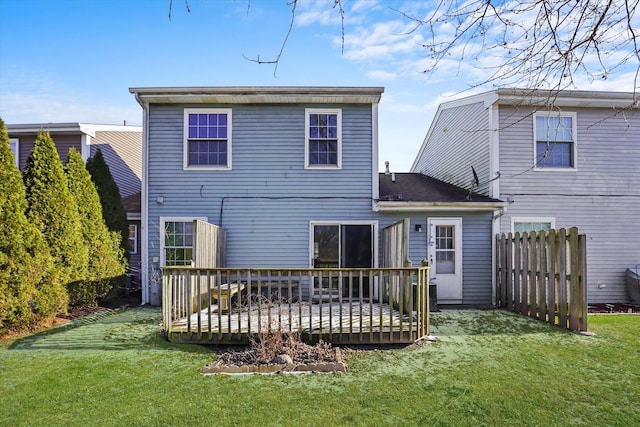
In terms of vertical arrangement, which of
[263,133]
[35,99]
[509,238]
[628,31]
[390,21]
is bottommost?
[509,238]

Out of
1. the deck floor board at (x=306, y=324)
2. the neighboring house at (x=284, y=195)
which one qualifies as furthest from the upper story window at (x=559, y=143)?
the deck floor board at (x=306, y=324)

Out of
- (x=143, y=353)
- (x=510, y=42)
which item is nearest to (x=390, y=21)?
(x=510, y=42)

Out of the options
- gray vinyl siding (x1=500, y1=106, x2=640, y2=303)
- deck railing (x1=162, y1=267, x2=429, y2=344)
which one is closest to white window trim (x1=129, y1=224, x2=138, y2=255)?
deck railing (x1=162, y1=267, x2=429, y2=344)

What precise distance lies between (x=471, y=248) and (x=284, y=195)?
4871 millimetres

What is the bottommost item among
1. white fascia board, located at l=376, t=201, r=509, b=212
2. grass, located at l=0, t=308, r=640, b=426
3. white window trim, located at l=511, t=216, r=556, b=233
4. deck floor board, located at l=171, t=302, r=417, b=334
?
grass, located at l=0, t=308, r=640, b=426

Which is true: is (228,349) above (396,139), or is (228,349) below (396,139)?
below

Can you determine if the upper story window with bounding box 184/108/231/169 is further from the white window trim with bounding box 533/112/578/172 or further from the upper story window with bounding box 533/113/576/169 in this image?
the upper story window with bounding box 533/113/576/169

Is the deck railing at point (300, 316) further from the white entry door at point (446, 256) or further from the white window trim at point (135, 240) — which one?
the white window trim at point (135, 240)

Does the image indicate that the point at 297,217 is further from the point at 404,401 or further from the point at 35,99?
the point at 35,99

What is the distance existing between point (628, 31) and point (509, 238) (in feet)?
21.0

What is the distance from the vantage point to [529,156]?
9688mm

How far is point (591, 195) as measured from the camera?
9.73 m

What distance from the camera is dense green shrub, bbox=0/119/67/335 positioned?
6035 mm

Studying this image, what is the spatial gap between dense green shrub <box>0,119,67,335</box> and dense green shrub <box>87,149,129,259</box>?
122 inches
